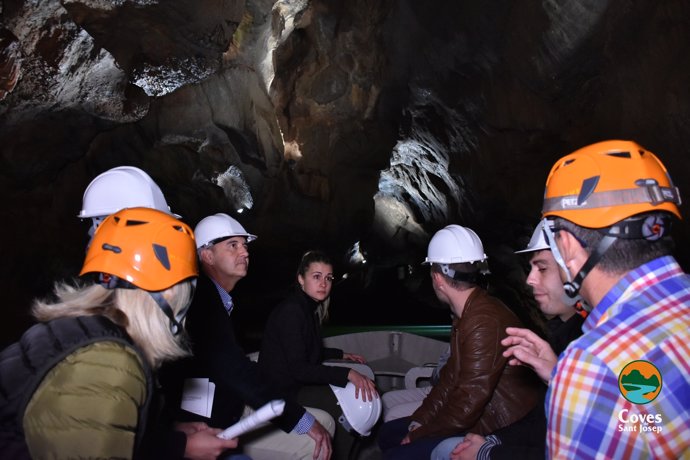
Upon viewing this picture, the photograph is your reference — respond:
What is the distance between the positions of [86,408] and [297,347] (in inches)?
84.0

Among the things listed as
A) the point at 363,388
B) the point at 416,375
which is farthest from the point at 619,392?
the point at 416,375

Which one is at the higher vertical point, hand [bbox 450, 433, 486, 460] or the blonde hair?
the blonde hair

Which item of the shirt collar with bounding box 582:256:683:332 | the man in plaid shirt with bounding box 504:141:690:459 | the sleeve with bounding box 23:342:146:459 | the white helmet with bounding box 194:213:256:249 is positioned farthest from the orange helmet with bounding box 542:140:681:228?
the white helmet with bounding box 194:213:256:249

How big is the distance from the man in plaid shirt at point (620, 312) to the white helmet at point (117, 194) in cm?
Answer: 226

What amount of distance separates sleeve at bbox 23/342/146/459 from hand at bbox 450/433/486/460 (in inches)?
66.4

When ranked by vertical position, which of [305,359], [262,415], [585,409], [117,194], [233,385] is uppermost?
[117,194]

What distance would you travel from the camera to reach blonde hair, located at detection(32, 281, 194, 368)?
4.91 ft

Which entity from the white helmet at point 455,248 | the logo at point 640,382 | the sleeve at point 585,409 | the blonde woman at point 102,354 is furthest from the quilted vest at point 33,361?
the white helmet at point 455,248

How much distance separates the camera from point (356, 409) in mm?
3355

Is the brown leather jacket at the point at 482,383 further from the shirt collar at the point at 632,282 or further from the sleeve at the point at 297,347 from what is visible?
the shirt collar at the point at 632,282

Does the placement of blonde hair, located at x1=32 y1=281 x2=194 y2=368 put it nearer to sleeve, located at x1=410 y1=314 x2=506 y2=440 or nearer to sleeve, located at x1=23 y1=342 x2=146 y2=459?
sleeve, located at x1=23 y1=342 x2=146 y2=459

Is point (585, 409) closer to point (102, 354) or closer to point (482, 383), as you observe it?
point (102, 354)

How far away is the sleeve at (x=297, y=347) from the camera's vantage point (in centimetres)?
329

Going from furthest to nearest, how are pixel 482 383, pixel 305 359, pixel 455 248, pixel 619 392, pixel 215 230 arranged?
pixel 215 230
pixel 305 359
pixel 455 248
pixel 482 383
pixel 619 392
